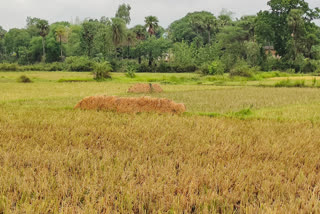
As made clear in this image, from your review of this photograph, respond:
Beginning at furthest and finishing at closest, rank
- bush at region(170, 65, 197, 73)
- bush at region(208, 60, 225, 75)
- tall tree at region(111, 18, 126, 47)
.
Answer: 1. tall tree at region(111, 18, 126, 47)
2. bush at region(170, 65, 197, 73)
3. bush at region(208, 60, 225, 75)

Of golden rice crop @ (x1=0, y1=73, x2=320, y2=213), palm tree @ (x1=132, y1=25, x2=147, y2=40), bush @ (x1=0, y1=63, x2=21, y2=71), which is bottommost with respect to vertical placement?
golden rice crop @ (x1=0, y1=73, x2=320, y2=213)

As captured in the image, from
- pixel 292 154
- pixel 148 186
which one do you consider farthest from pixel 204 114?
pixel 148 186

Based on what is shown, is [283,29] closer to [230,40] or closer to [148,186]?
[230,40]

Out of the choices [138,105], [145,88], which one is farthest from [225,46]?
[138,105]

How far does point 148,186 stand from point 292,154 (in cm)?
209

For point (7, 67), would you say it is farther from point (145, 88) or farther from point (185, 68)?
point (145, 88)

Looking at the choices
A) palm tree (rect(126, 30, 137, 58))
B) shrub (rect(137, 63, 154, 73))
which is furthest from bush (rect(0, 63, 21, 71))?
palm tree (rect(126, 30, 137, 58))

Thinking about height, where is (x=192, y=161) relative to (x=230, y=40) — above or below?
below

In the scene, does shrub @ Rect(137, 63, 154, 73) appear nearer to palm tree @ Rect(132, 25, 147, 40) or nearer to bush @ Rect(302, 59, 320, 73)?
bush @ Rect(302, 59, 320, 73)

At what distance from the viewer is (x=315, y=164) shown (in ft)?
11.3

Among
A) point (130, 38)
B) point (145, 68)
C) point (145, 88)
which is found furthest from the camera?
point (130, 38)

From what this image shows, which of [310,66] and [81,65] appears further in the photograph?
[81,65]

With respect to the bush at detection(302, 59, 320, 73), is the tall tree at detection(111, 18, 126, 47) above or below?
above

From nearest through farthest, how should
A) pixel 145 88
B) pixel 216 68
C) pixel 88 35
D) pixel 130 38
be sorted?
pixel 145 88, pixel 216 68, pixel 88 35, pixel 130 38
